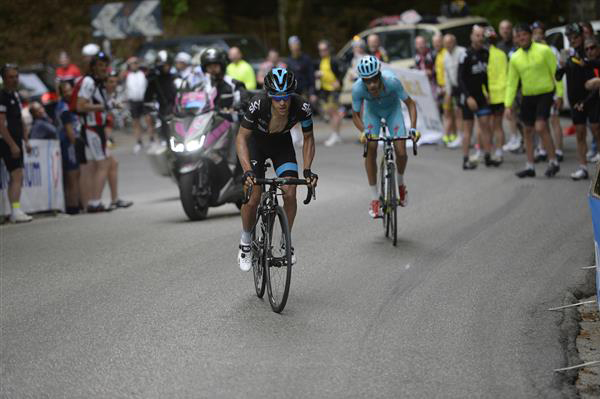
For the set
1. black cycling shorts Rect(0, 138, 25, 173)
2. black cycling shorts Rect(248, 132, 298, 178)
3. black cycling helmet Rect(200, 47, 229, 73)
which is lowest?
black cycling shorts Rect(0, 138, 25, 173)

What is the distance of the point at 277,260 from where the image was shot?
8211mm

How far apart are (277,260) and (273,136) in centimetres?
115

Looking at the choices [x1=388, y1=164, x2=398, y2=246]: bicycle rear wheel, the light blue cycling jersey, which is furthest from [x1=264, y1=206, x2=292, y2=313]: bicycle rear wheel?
the light blue cycling jersey

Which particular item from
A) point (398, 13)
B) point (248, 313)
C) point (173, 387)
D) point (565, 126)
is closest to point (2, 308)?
point (248, 313)

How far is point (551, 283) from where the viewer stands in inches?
358

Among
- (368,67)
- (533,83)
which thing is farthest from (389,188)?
(533,83)

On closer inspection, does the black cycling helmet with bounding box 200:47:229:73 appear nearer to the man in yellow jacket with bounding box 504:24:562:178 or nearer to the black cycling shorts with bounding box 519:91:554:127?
the man in yellow jacket with bounding box 504:24:562:178

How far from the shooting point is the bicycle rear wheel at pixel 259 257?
8492 millimetres

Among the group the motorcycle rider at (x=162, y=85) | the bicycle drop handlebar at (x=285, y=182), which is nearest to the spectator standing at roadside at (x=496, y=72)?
the motorcycle rider at (x=162, y=85)

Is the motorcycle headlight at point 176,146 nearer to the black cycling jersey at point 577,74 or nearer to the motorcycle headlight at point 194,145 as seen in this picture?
the motorcycle headlight at point 194,145

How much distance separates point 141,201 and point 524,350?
10579 mm

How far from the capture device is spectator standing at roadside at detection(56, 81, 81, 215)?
15.2m

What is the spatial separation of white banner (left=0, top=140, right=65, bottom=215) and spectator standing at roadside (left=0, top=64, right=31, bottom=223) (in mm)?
692

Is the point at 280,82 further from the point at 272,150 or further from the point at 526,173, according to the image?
the point at 526,173
